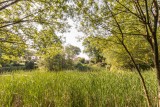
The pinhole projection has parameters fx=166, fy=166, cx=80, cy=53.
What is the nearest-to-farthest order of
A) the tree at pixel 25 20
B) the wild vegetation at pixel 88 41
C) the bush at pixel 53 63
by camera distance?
the wild vegetation at pixel 88 41 < the tree at pixel 25 20 < the bush at pixel 53 63

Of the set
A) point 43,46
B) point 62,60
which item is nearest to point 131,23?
point 43,46

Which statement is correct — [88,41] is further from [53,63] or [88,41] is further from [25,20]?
[53,63]

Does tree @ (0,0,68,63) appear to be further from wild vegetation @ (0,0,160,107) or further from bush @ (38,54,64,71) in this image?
bush @ (38,54,64,71)

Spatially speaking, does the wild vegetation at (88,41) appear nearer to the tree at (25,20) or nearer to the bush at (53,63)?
the tree at (25,20)

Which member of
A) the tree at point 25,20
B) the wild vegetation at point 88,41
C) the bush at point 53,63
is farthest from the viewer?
the bush at point 53,63

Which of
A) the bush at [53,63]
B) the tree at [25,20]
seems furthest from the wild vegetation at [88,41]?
the bush at [53,63]

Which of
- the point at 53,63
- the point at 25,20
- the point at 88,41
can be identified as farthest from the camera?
the point at 53,63

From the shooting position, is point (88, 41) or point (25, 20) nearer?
point (88, 41)

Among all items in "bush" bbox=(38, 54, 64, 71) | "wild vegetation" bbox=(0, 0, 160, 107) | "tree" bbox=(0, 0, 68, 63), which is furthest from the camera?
"bush" bbox=(38, 54, 64, 71)

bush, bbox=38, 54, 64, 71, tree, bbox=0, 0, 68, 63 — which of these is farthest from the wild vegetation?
bush, bbox=38, 54, 64, 71

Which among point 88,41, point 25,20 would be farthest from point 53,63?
point 88,41

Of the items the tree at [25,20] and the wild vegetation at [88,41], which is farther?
the tree at [25,20]

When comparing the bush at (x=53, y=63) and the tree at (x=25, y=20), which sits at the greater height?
the tree at (x=25, y=20)

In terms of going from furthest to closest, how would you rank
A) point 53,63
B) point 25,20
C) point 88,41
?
point 53,63
point 25,20
point 88,41
